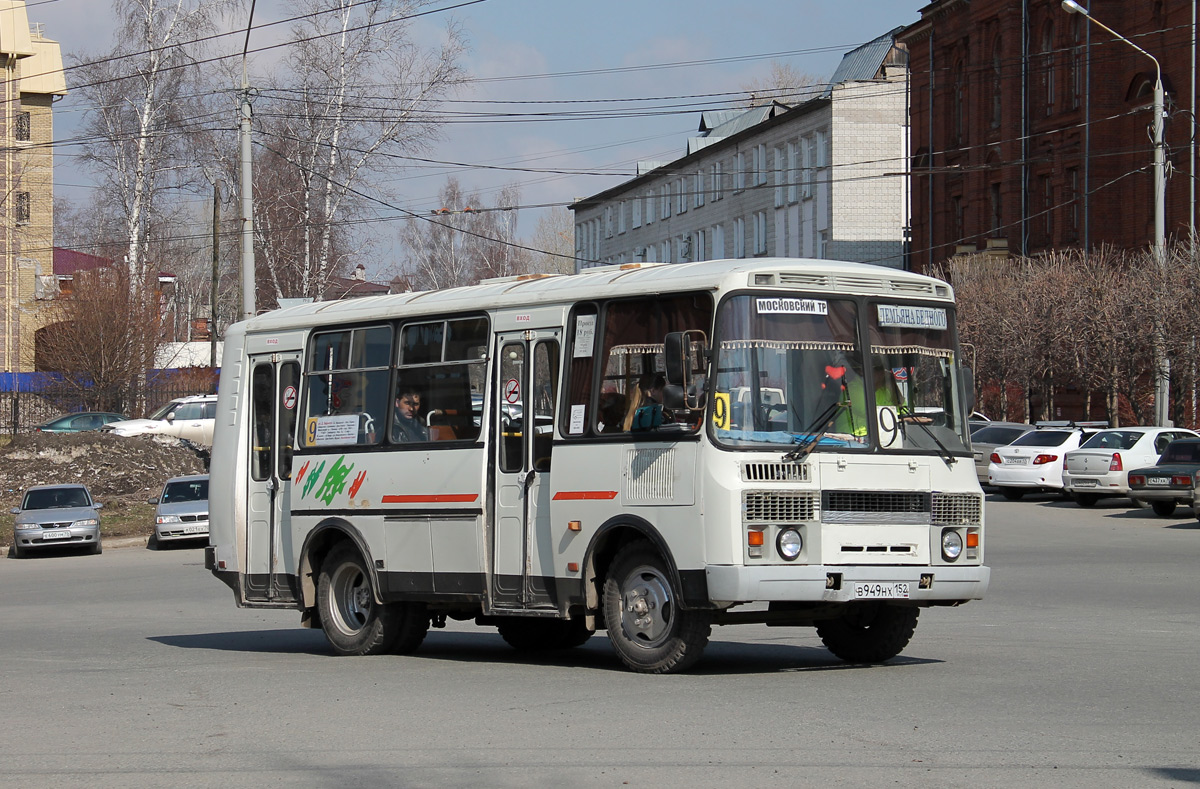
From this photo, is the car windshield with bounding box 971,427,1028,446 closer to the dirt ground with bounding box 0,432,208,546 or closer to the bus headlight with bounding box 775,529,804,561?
the dirt ground with bounding box 0,432,208,546

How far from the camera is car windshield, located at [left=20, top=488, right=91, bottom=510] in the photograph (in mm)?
32688

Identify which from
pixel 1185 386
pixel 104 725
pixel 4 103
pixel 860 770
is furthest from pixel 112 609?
pixel 4 103

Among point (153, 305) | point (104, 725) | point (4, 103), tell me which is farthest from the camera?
point (4, 103)

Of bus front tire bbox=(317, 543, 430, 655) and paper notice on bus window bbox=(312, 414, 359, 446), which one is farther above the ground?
paper notice on bus window bbox=(312, 414, 359, 446)

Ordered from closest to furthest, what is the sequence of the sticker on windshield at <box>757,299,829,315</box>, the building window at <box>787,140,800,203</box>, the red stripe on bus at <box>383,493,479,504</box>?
the sticker on windshield at <box>757,299,829,315</box>
the red stripe on bus at <box>383,493,479,504</box>
the building window at <box>787,140,800,203</box>

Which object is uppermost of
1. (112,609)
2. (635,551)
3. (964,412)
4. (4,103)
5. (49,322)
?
(4,103)

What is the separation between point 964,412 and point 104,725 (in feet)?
20.3

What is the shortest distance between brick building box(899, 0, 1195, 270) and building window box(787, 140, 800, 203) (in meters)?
6.44

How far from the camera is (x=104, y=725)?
9148 millimetres

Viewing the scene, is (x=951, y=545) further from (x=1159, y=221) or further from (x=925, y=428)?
(x=1159, y=221)

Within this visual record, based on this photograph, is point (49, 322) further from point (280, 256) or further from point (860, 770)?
point (860, 770)

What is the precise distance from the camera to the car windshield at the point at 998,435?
1516 inches

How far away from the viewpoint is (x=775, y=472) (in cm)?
1020

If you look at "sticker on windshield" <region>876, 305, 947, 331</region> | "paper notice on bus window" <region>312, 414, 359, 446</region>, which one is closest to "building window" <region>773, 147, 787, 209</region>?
"paper notice on bus window" <region>312, 414, 359, 446</region>
